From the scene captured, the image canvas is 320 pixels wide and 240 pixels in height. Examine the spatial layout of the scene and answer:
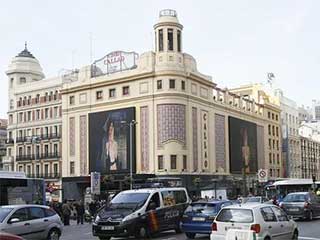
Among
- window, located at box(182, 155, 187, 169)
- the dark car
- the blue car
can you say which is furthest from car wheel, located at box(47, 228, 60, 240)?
window, located at box(182, 155, 187, 169)

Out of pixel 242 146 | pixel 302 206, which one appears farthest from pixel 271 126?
pixel 302 206

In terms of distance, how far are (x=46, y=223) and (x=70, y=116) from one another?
5989 cm

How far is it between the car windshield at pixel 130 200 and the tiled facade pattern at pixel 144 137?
1869 inches

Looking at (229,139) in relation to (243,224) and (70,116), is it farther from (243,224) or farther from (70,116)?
(243,224)

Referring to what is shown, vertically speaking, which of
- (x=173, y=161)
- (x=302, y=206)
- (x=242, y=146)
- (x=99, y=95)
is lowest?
(x=302, y=206)

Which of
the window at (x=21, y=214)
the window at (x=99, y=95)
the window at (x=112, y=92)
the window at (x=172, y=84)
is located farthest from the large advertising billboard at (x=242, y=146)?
the window at (x=21, y=214)

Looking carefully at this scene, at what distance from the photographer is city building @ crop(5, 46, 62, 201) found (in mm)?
82250

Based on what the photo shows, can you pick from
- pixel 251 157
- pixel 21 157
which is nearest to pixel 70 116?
pixel 21 157

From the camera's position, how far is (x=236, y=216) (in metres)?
15.7

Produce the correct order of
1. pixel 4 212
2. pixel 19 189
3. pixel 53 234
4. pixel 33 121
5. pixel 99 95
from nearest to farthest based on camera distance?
pixel 4 212 → pixel 53 234 → pixel 19 189 → pixel 99 95 → pixel 33 121

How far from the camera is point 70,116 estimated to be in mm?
77812

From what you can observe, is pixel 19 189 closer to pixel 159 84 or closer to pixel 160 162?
pixel 160 162

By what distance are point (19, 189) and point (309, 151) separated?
10158 centimetres

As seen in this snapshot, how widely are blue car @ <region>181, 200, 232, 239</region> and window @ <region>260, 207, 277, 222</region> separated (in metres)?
4.37
